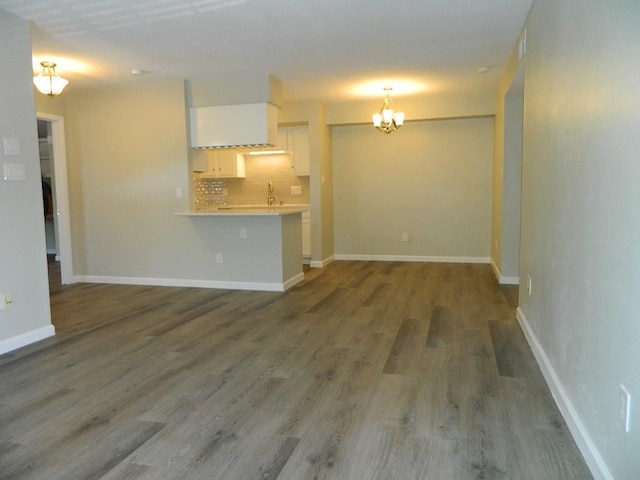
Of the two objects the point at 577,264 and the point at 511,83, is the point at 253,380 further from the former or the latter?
the point at 511,83

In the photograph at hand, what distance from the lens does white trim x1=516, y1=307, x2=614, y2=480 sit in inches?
69.5

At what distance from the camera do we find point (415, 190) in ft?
24.0

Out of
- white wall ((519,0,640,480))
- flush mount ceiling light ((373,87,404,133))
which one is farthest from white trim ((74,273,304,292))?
white wall ((519,0,640,480))

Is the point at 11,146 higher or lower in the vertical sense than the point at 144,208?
higher

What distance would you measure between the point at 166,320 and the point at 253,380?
1679 millimetres

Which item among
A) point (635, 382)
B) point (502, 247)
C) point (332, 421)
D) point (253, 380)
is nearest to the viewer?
point (635, 382)

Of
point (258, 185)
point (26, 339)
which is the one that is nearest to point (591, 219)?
point (26, 339)

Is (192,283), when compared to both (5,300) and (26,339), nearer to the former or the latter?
(26,339)

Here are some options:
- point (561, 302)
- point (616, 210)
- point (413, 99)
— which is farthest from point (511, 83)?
point (616, 210)

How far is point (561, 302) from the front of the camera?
2.43 metres

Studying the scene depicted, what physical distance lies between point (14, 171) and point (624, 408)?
385 centimetres

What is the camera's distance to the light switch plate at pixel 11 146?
3358 millimetres

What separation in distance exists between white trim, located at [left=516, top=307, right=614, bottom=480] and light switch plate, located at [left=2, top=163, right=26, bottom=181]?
3.76 metres

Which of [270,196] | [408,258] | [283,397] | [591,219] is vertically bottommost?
[283,397]
